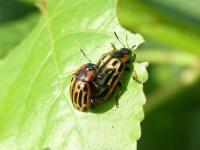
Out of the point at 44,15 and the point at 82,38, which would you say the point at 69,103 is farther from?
the point at 44,15

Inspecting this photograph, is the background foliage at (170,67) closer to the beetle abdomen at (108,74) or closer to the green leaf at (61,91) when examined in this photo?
the beetle abdomen at (108,74)

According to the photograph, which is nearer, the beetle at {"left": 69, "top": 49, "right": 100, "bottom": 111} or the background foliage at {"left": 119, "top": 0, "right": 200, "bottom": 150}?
the beetle at {"left": 69, "top": 49, "right": 100, "bottom": 111}

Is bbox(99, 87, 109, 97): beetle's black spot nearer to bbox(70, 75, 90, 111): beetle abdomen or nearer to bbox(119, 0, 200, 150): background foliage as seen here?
bbox(70, 75, 90, 111): beetle abdomen

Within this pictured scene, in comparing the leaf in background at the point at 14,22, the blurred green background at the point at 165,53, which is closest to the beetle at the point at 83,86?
the blurred green background at the point at 165,53

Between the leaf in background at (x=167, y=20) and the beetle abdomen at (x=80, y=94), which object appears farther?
the leaf in background at (x=167, y=20)

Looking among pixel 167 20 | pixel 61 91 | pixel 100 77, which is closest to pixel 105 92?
pixel 100 77

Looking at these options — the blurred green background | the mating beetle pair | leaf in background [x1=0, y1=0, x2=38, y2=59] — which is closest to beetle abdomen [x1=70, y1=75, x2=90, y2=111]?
Result: the mating beetle pair
